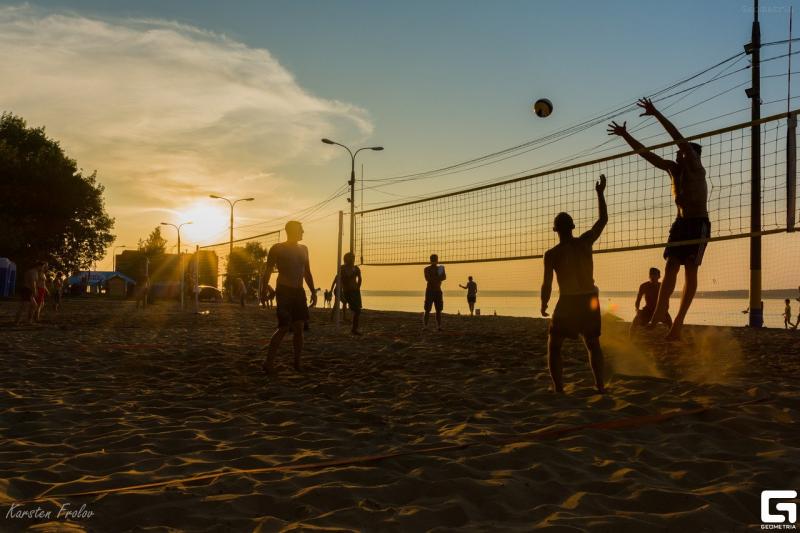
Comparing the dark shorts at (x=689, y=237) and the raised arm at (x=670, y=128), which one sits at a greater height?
the raised arm at (x=670, y=128)

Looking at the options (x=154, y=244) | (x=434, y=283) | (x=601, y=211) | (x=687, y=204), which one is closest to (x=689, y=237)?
(x=687, y=204)

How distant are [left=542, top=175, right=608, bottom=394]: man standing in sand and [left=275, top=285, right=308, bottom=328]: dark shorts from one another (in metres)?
2.83

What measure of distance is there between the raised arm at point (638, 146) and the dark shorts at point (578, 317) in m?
2.28

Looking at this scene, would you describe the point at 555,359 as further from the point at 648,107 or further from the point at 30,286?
the point at 30,286

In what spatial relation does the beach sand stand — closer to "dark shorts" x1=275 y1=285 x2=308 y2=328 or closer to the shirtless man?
"dark shorts" x1=275 y1=285 x2=308 y2=328

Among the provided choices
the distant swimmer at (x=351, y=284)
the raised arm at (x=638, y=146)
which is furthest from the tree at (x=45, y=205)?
the raised arm at (x=638, y=146)

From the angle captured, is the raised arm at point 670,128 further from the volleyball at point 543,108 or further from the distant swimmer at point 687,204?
the volleyball at point 543,108

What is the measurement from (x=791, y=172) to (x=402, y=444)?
216 inches

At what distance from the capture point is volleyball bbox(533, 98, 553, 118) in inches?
454

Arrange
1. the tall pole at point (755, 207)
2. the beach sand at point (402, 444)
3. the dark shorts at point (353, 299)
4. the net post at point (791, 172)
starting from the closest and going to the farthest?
the beach sand at point (402, 444) → the net post at point (791, 172) → the dark shorts at point (353, 299) → the tall pole at point (755, 207)

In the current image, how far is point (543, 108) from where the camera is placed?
11633 millimetres

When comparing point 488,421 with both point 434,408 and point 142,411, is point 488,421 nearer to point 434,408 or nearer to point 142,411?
point 434,408

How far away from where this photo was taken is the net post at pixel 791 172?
6129 millimetres

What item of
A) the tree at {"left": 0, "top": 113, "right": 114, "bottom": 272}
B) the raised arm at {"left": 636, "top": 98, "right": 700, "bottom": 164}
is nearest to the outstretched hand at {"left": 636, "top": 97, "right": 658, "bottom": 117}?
the raised arm at {"left": 636, "top": 98, "right": 700, "bottom": 164}
